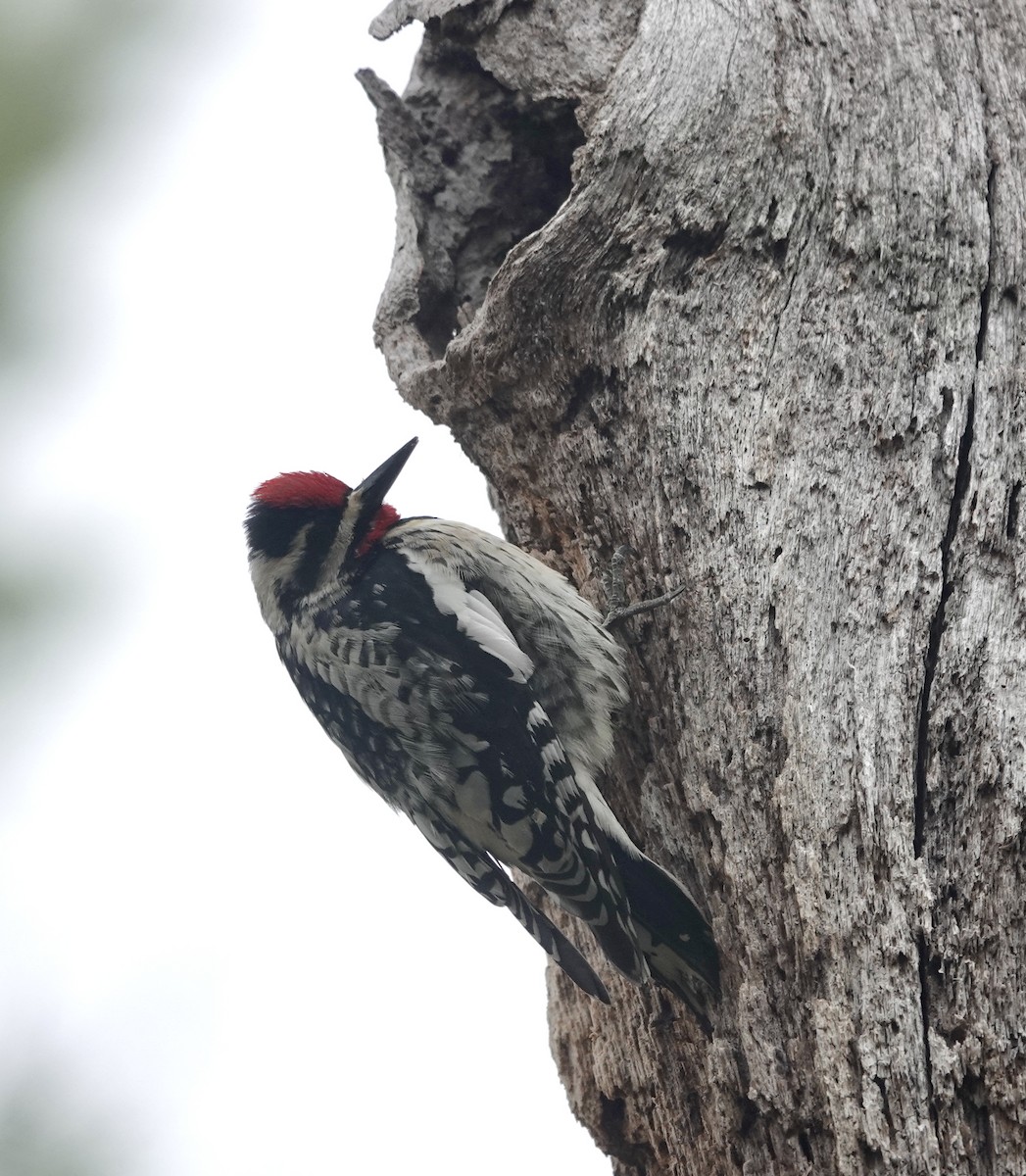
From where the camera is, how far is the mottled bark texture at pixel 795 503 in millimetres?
2342

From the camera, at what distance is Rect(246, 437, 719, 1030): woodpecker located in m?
3.11

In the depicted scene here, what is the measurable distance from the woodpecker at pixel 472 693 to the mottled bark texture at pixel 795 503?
0.42 ft

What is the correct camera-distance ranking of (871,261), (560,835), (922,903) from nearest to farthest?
(922,903) < (871,261) < (560,835)

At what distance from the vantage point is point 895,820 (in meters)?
2.41

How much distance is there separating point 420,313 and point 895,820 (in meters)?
2.17

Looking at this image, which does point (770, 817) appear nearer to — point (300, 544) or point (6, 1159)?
point (6, 1159)

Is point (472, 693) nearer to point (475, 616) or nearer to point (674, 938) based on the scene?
point (475, 616)

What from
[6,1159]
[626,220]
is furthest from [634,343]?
[6,1159]

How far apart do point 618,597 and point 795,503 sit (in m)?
0.60

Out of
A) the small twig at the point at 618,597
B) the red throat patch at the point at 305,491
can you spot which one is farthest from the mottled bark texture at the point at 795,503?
the red throat patch at the point at 305,491

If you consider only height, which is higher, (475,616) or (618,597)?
(475,616)

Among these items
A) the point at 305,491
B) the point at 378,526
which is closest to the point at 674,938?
the point at 378,526

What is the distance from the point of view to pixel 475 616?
3.53m

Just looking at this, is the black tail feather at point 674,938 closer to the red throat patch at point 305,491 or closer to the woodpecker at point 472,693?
the woodpecker at point 472,693
